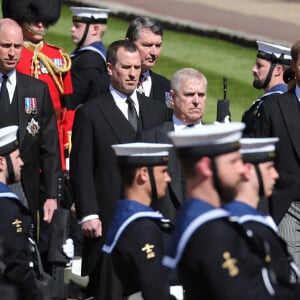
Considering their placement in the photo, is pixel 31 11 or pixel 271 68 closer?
pixel 271 68

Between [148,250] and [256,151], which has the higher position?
[256,151]

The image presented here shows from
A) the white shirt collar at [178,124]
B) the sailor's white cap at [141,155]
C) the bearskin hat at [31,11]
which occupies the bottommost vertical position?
the white shirt collar at [178,124]

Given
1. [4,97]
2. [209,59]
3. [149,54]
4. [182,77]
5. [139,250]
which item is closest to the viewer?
[139,250]

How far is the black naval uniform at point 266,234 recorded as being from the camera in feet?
24.1

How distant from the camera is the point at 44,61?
11.9m

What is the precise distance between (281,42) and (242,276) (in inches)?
468

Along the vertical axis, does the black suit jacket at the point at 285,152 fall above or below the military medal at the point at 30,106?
below

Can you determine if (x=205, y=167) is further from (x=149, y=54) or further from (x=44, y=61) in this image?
(x=44, y=61)

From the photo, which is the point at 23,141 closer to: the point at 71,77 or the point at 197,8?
Answer: the point at 71,77

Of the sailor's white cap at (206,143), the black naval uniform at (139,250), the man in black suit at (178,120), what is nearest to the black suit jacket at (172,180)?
the man in black suit at (178,120)

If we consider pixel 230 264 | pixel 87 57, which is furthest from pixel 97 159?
pixel 230 264

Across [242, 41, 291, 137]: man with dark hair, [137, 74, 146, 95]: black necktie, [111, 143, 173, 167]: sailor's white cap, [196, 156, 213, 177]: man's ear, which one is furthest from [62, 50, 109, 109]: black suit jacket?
[196, 156, 213, 177]: man's ear

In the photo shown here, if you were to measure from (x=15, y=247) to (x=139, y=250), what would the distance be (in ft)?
3.07

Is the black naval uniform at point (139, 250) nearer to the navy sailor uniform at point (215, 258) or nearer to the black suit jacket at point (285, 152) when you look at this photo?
the navy sailor uniform at point (215, 258)
